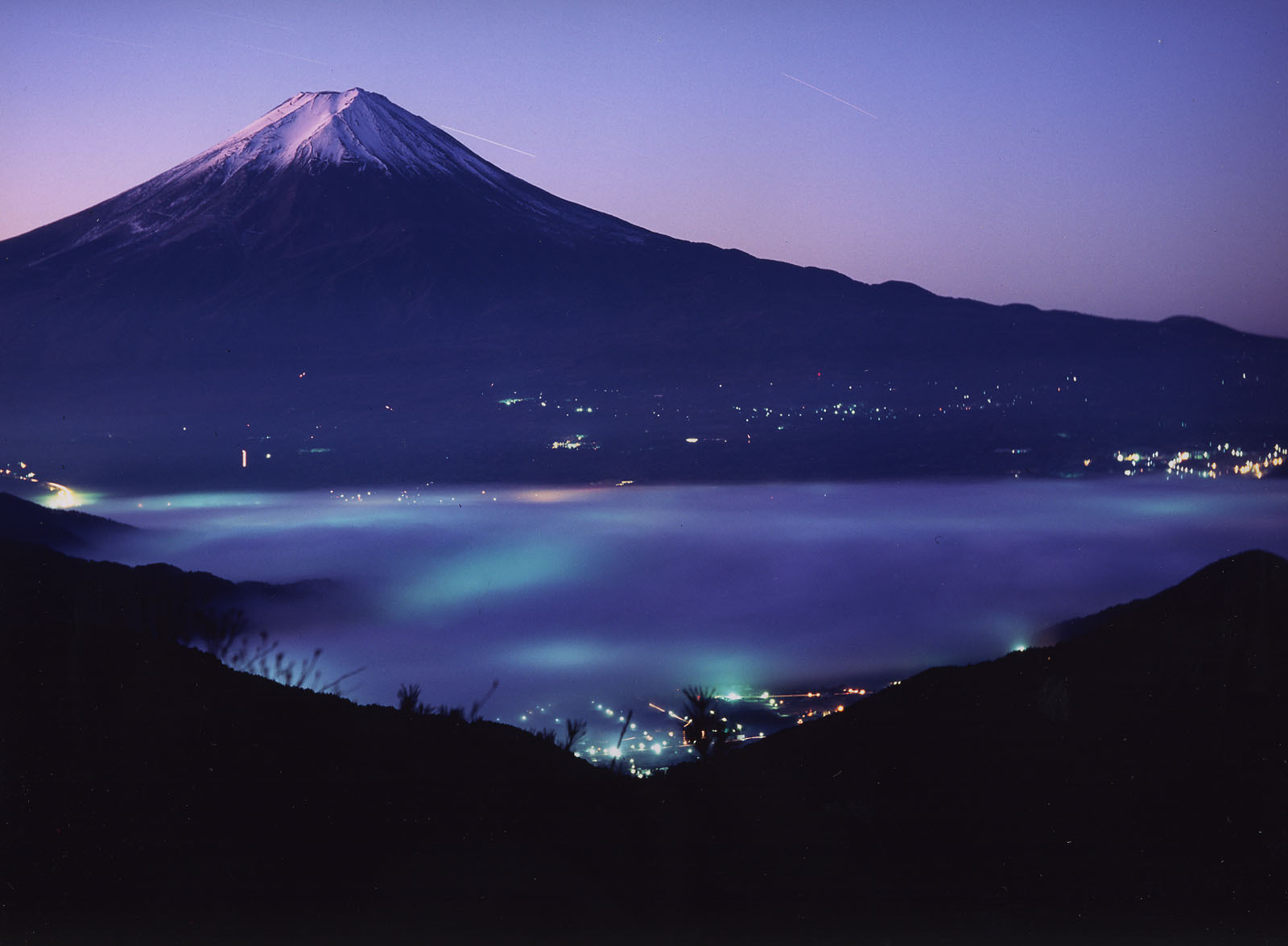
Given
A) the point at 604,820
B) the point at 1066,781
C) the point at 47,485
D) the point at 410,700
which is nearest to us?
the point at 604,820

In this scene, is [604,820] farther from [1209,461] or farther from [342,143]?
[342,143]

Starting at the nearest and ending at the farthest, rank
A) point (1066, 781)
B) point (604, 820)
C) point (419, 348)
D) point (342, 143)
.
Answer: point (604, 820)
point (1066, 781)
point (419, 348)
point (342, 143)

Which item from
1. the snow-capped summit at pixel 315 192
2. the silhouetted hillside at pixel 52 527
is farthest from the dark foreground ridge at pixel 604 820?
the snow-capped summit at pixel 315 192

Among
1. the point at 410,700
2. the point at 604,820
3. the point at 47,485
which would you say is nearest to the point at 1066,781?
the point at 604,820

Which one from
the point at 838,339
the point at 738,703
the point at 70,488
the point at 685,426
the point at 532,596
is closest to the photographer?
the point at 738,703

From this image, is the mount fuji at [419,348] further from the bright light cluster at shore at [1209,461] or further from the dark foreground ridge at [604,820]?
the dark foreground ridge at [604,820]

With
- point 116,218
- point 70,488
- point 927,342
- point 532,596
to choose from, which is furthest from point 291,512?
point 927,342

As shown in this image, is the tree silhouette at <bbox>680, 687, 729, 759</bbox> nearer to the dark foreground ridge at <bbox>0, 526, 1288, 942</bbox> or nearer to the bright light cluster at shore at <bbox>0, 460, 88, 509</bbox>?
the dark foreground ridge at <bbox>0, 526, 1288, 942</bbox>

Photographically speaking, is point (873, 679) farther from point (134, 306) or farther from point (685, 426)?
point (134, 306)
